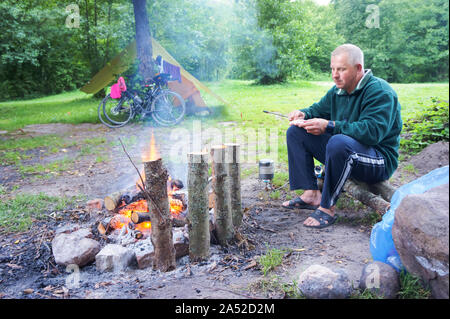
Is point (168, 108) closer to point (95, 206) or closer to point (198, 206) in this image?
point (95, 206)

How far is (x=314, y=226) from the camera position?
8.47ft

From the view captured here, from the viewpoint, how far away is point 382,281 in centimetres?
156

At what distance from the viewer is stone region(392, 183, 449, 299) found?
1319mm

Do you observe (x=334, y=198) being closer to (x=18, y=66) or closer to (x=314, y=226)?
(x=314, y=226)

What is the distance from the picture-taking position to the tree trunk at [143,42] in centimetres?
700

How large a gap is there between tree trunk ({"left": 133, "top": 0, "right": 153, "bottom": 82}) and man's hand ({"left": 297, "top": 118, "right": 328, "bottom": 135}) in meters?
5.13

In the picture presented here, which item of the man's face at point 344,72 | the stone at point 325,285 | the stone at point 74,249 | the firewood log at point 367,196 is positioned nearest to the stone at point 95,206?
the stone at point 74,249

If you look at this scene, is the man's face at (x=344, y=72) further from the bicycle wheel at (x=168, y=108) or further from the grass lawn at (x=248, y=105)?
the bicycle wheel at (x=168, y=108)

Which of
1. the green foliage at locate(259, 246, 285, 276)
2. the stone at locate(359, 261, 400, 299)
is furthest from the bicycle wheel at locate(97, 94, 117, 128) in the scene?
the stone at locate(359, 261, 400, 299)

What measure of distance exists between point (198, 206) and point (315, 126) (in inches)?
44.3

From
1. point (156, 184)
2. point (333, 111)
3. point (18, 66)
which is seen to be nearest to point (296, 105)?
point (333, 111)

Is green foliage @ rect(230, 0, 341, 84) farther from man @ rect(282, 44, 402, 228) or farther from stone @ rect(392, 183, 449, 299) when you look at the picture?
stone @ rect(392, 183, 449, 299)

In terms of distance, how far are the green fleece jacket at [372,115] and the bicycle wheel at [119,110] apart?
5.16 meters

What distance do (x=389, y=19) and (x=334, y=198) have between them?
13.5 ft
